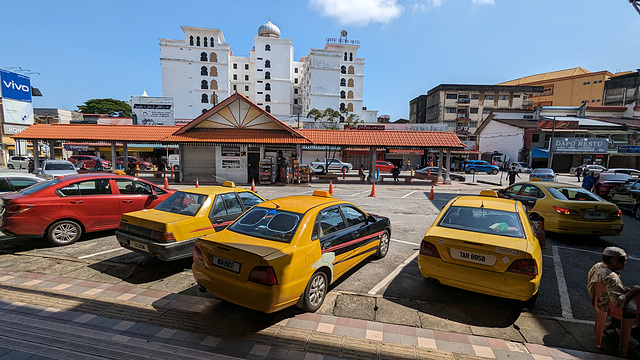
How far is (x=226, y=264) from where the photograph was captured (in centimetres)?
385

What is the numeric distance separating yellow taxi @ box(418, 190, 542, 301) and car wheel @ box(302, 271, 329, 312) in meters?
1.61

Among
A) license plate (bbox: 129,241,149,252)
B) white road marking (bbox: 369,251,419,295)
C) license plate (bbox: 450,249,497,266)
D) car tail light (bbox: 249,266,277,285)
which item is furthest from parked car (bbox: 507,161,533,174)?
license plate (bbox: 129,241,149,252)

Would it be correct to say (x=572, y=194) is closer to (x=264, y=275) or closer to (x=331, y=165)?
(x=264, y=275)

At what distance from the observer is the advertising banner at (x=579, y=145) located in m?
39.9

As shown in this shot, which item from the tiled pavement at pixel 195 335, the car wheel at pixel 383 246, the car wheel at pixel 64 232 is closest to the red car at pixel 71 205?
the car wheel at pixel 64 232

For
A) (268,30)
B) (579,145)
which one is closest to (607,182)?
(579,145)

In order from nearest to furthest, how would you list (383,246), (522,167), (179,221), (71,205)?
(179,221), (383,246), (71,205), (522,167)

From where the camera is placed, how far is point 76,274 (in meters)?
5.43

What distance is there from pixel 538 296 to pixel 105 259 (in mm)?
8200

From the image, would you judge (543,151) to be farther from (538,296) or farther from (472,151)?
(538,296)

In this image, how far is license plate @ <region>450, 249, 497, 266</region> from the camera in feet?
13.6

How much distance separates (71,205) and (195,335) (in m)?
5.15

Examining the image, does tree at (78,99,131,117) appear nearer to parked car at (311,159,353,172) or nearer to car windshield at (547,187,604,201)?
parked car at (311,159,353,172)

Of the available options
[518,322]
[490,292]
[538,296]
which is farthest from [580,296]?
[490,292]
